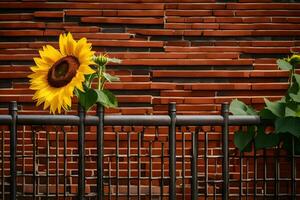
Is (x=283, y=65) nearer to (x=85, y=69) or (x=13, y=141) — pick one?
(x=85, y=69)

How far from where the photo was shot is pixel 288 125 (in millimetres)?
2105

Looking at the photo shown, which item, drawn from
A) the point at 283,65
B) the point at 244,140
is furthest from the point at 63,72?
the point at 283,65

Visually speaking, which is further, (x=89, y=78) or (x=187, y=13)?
(x=187, y=13)

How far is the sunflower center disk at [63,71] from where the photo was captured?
1919 millimetres

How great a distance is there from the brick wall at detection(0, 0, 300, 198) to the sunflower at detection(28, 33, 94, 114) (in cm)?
137

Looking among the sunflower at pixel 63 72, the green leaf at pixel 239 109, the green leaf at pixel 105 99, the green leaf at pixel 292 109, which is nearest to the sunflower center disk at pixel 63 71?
the sunflower at pixel 63 72

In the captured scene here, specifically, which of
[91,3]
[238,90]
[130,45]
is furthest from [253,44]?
[91,3]

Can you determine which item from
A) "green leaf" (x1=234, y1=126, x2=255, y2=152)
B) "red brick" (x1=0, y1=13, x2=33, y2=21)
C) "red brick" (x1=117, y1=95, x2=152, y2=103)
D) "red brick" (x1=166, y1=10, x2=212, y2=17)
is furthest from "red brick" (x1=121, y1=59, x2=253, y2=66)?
"green leaf" (x1=234, y1=126, x2=255, y2=152)

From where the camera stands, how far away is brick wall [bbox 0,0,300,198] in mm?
3377

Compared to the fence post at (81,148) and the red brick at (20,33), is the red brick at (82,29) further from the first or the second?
the fence post at (81,148)

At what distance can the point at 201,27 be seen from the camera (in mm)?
3443

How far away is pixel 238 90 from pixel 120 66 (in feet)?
2.88

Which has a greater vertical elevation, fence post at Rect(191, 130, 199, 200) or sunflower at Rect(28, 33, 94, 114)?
sunflower at Rect(28, 33, 94, 114)

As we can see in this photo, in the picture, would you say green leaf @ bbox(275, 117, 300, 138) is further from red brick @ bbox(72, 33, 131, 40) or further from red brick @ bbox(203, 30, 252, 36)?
red brick @ bbox(72, 33, 131, 40)
